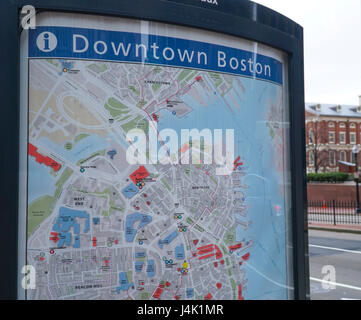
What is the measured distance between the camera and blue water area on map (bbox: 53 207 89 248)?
6.77 ft

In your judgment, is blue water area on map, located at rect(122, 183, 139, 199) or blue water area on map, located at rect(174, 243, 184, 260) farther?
blue water area on map, located at rect(174, 243, 184, 260)

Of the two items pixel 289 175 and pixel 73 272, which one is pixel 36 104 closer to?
pixel 73 272

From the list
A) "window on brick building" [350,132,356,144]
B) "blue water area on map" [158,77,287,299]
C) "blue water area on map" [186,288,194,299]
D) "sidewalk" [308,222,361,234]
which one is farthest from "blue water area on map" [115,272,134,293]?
"window on brick building" [350,132,356,144]

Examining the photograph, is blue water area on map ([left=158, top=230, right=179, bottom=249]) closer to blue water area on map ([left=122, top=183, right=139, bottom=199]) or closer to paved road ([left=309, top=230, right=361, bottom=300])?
blue water area on map ([left=122, top=183, right=139, bottom=199])

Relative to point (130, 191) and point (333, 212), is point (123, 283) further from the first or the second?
point (333, 212)

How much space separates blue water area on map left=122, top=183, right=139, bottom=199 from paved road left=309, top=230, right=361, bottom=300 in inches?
260

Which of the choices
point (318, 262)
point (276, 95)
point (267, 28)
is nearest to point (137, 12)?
point (267, 28)

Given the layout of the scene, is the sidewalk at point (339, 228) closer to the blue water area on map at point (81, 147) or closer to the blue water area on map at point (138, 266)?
the blue water area on map at point (138, 266)

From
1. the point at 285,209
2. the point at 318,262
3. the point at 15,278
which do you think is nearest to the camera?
the point at 15,278

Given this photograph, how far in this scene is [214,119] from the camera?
2.44m

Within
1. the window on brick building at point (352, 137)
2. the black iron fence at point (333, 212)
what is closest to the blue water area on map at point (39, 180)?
the black iron fence at point (333, 212)

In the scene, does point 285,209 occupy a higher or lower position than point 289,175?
lower

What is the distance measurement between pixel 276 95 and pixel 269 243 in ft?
3.65
